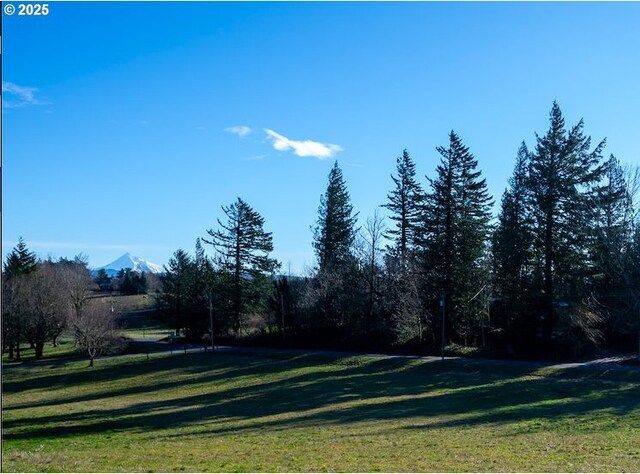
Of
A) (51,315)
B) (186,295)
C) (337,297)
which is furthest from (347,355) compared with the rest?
(51,315)

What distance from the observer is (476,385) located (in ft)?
93.2

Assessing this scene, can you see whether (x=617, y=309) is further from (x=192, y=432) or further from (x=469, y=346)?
(x=192, y=432)

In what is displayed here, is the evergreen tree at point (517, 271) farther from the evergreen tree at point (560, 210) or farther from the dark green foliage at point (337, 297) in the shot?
the dark green foliage at point (337, 297)

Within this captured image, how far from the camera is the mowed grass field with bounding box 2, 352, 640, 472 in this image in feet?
42.2

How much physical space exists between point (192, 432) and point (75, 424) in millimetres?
7349

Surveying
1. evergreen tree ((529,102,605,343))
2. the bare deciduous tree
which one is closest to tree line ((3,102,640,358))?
evergreen tree ((529,102,605,343))

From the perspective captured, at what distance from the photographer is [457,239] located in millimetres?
42031

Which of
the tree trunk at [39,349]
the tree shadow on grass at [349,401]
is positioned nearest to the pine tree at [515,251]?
the tree shadow on grass at [349,401]

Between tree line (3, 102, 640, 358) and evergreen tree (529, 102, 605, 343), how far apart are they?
0.24 ft

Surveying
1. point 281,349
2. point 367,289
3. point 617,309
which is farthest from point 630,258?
point 281,349

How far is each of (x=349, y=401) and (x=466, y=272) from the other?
19.0 metres

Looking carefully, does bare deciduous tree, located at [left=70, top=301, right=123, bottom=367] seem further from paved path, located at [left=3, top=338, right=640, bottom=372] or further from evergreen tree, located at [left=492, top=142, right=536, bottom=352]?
evergreen tree, located at [left=492, top=142, right=536, bottom=352]

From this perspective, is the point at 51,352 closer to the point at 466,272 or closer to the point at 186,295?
the point at 186,295

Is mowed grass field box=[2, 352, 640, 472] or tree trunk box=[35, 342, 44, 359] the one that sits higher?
mowed grass field box=[2, 352, 640, 472]
